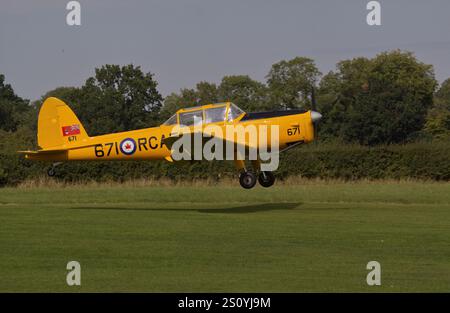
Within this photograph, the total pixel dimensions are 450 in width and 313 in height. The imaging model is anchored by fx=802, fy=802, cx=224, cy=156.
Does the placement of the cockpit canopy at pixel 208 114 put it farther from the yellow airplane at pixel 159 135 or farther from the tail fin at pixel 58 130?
the tail fin at pixel 58 130

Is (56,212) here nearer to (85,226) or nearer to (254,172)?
(85,226)

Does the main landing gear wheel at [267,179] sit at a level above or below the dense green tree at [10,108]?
below

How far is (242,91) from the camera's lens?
274 feet

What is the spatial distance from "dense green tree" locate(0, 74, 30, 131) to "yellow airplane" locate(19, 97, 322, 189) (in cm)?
5054

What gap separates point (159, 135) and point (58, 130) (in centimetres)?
338

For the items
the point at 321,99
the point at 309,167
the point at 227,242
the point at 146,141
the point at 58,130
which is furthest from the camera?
the point at 321,99

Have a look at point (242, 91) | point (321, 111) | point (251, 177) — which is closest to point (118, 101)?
point (321, 111)

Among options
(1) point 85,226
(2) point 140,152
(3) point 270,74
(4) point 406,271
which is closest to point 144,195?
(2) point 140,152

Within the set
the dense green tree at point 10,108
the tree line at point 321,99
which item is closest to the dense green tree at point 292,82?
the tree line at point 321,99

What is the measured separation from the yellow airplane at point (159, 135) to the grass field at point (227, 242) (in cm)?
163

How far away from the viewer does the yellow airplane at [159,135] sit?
23.4 m

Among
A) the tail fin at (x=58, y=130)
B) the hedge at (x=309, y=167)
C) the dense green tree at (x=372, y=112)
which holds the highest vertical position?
the dense green tree at (x=372, y=112)

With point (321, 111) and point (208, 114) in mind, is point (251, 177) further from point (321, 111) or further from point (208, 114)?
point (321, 111)

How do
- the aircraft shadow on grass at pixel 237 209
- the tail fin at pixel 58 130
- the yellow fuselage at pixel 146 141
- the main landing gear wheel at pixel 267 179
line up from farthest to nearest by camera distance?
the tail fin at pixel 58 130, the main landing gear wheel at pixel 267 179, the aircraft shadow on grass at pixel 237 209, the yellow fuselage at pixel 146 141
